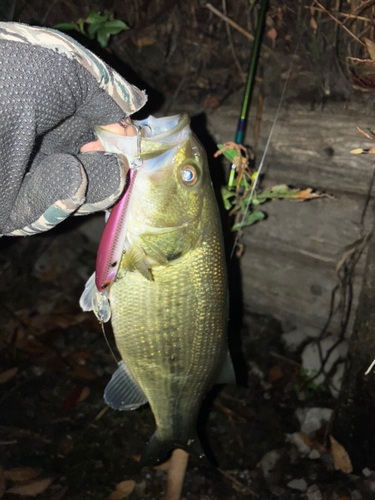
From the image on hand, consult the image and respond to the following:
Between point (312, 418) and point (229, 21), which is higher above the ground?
point (229, 21)

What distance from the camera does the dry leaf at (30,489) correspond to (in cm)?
218

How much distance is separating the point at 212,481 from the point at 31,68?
2747mm

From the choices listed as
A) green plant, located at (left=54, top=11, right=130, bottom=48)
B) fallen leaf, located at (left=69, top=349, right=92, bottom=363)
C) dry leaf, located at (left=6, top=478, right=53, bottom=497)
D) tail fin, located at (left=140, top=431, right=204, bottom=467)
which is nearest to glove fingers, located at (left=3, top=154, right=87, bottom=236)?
Answer: tail fin, located at (left=140, top=431, right=204, bottom=467)

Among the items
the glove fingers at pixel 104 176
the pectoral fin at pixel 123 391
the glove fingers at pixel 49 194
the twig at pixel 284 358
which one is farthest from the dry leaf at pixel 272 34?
the twig at pixel 284 358

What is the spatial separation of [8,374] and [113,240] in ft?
7.53

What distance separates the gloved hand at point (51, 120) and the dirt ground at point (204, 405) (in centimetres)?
167

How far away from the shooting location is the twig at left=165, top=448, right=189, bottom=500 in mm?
2301

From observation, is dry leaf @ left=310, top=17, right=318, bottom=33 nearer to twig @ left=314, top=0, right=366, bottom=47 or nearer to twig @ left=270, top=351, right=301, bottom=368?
twig @ left=314, top=0, right=366, bottom=47

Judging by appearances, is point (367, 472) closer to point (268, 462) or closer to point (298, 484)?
point (298, 484)

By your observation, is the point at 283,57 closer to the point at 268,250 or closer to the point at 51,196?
the point at 268,250

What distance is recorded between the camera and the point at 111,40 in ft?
9.30

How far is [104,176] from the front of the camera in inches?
45.9

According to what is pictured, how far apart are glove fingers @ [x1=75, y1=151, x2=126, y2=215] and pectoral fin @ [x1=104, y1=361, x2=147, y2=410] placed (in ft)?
3.19

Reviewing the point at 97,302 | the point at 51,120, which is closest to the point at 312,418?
the point at 97,302
